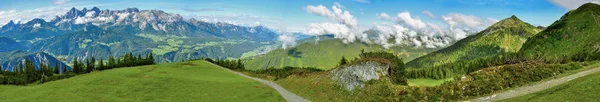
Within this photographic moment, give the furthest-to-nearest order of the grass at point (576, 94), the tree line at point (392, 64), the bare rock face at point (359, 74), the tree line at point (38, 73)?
the tree line at point (38, 73), the tree line at point (392, 64), the bare rock face at point (359, 74), the grass at point (576, 94)

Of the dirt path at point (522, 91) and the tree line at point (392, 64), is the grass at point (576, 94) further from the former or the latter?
the tree line at point (392, 64)

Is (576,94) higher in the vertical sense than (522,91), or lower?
higher

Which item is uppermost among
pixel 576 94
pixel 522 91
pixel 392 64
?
pixel 392 64

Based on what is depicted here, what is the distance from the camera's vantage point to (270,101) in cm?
5044

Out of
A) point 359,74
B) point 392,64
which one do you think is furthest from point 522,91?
point 392,64

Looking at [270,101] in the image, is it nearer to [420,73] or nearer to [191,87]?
Answer: [191,87]

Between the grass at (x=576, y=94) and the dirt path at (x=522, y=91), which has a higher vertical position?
the grass at (x=576, y=94)

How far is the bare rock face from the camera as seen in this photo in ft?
168

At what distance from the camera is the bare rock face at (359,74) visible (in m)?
51.1

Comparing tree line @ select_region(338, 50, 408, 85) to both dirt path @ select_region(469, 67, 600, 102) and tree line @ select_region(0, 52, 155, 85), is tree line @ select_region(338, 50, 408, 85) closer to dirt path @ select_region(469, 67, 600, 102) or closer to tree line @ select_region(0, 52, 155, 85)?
dirt path @ select_region(469, 67, 600, 102)

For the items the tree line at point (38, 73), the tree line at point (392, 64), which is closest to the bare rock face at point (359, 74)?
the tree line at point (392, 64)

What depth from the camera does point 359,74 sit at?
5269 cm

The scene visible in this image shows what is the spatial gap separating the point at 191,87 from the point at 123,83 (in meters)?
15.9

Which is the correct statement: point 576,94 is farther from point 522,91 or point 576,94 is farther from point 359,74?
point 359,74
